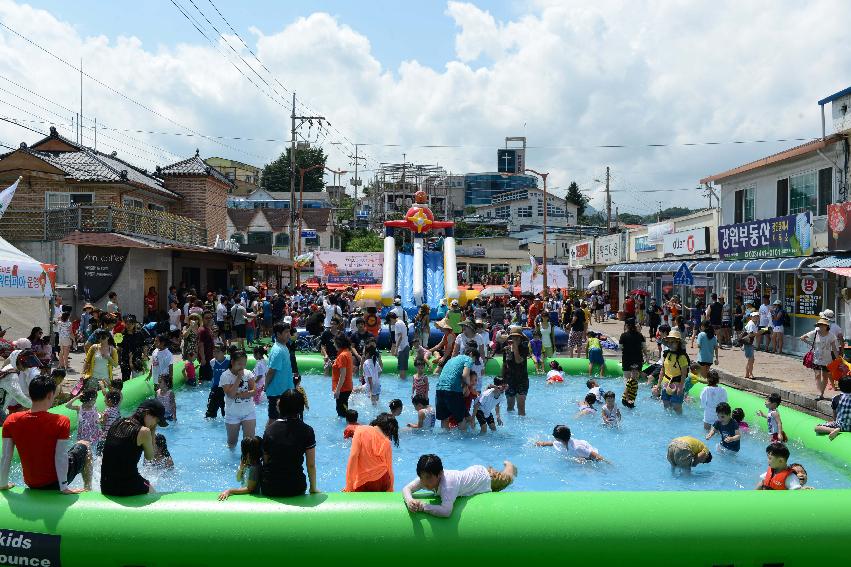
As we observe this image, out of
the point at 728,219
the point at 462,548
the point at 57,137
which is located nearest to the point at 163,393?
the point at 462,548

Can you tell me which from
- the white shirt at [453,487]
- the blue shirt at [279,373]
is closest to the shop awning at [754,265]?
the blue shirt at [279,373]

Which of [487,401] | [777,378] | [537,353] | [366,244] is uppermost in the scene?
[366,244]

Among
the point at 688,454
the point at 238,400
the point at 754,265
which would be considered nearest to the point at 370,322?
the point at 238,400

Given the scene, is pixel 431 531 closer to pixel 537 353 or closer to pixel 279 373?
pixel 279 373

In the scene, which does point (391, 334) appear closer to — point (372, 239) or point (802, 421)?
point (802, 421)

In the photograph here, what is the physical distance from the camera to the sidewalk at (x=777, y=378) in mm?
12922

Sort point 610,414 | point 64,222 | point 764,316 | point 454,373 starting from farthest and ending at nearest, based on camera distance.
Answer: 1. point 64,222
2. point 764,316
3. point 610,414
4. point 454,373

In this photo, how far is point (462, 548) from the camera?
5.41m

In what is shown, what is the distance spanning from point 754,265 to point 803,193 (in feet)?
8.04

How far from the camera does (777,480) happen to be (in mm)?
6746

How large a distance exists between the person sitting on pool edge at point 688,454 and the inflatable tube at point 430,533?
3112 millimetres

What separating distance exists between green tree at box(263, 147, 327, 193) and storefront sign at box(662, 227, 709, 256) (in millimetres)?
69081

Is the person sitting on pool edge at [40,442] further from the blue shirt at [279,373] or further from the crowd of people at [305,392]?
the blue shirt at [279,373]

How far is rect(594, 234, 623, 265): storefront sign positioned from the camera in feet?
114
